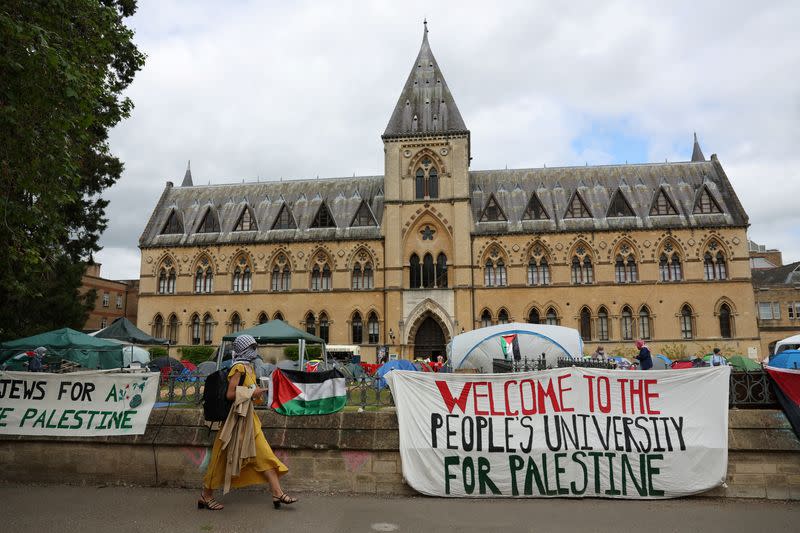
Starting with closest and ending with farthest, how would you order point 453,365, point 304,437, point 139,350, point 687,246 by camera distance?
point 304,437 → point 453,365 → point 139,350 → point 687,246

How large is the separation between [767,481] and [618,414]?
244 centimetres

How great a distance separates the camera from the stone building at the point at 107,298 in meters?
61.0

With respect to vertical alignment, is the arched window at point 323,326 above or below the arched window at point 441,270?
below

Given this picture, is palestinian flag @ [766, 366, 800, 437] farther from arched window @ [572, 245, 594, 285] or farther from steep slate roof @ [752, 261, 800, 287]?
steep slate roof @ [752, 261, 800, 287]

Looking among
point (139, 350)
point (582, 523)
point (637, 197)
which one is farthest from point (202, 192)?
point (582, 523)

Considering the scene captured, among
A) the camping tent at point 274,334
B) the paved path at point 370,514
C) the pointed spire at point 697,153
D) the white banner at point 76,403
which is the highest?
the pointed spire at point 697,153

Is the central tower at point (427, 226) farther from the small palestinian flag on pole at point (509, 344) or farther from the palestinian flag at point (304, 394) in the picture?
the palestinian flag at point (304, 394)

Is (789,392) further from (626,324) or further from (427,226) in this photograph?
(427,226)

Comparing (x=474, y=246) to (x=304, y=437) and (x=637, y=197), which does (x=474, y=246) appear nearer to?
(x=637, y=197)

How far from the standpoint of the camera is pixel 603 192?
128 ft

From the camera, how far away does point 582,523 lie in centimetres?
721

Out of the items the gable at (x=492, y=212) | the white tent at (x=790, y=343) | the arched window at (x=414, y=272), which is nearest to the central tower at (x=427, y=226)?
the arched window at (x=414, y=272)

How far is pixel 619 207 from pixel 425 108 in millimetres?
15479

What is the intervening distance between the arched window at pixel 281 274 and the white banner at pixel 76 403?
29.7 meters
